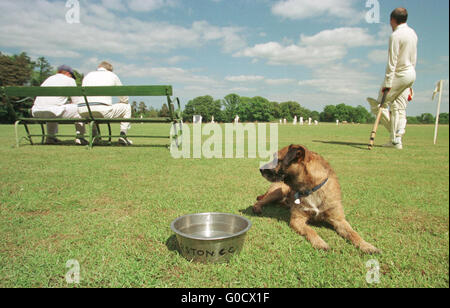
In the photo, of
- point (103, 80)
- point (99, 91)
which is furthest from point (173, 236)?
point (103, 80)

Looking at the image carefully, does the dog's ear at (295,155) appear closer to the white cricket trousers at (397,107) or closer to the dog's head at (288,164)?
the dog's head at (288,164)

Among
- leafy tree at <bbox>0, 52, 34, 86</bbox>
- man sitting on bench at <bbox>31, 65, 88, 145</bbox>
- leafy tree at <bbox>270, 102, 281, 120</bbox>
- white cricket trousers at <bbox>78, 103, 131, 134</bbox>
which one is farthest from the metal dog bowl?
leafy tree at <bbox>0, 52, 34, 86</bbox>

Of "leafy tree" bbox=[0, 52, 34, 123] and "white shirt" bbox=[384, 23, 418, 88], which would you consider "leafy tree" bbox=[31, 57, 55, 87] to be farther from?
"white shirt" bbox=[384, 23, 418, 88]

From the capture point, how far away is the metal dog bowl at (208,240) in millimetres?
2115

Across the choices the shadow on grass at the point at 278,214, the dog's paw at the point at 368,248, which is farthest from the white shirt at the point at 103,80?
the dog's paw at the point at 368,248

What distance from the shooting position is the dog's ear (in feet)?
9.46

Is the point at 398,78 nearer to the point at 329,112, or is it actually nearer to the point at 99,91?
the point at 329,112

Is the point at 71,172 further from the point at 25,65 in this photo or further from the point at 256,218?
the point at 25,65

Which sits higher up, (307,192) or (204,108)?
(204,108)

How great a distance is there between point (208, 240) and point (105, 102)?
340 inches

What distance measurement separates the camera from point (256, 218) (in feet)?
10.9

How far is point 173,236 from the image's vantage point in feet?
9.12

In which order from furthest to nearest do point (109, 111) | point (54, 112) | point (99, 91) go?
1. point (54, 112)
2. point (109, 111)
3. point (99, 91)
